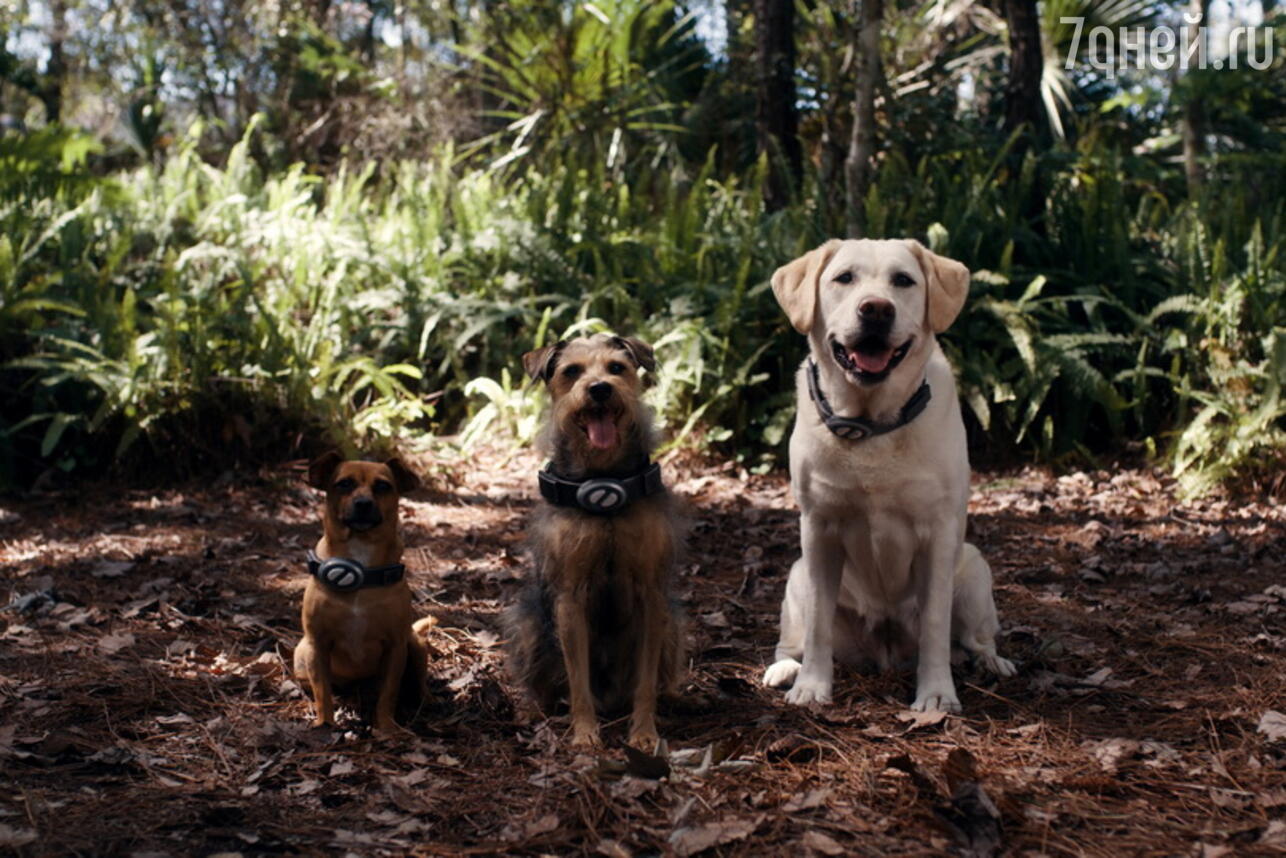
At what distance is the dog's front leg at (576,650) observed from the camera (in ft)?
12.4

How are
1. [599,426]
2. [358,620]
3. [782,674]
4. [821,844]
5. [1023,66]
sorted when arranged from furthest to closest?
[1023,66] → [782,674] → [358,620] → [599,426] → [821,844]

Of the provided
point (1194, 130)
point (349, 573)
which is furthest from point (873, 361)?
point (1194, 130)

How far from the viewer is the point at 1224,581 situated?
19.2 ft

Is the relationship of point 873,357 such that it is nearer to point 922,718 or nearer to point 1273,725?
point 922,718

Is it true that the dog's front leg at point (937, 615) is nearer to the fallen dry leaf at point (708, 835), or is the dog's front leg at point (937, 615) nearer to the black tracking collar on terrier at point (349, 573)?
the fallen dry leaf at point (708, 835)

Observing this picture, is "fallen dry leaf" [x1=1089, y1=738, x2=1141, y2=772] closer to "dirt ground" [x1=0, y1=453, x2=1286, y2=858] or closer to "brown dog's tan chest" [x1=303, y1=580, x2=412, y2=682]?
"dirt ground" [x1=0, y1=453, x2=1286, y2=858]

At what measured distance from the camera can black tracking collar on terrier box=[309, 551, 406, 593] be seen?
12.6 ft

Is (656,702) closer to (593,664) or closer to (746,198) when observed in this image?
(593,664)

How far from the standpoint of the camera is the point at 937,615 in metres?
4.12

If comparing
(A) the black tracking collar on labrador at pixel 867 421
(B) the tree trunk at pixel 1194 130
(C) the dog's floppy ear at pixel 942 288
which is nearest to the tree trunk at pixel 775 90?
(B) the tree trunk at pixel 1194 130

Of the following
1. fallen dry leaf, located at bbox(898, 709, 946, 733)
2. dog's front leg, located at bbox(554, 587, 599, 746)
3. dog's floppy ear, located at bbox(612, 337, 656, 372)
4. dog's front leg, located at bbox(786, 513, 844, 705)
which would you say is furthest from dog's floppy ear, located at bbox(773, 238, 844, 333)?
fallen dry leaf, located at bbox(898, 709, 946, 733)

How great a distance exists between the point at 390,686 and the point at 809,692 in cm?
149

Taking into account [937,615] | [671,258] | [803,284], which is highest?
[671,258]

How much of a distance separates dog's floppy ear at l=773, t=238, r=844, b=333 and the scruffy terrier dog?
24.2 inches
